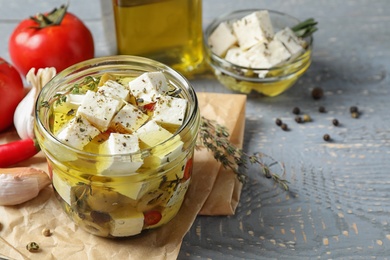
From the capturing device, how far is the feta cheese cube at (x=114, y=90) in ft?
5.00

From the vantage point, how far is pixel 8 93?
190cm

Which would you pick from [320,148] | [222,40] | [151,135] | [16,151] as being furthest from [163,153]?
[222,40]

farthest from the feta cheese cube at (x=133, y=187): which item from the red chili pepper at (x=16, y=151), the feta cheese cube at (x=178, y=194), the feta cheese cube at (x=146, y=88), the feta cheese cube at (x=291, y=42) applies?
the feta cheese cube at (x=291, y=42)

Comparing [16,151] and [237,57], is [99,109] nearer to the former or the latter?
[16,151]

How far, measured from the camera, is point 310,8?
102 inches

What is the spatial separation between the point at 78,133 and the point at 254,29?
865 mm

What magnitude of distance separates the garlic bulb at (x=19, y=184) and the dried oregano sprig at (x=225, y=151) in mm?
455

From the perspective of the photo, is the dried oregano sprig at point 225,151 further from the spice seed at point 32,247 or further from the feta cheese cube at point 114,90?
the spice seed at point 32,247

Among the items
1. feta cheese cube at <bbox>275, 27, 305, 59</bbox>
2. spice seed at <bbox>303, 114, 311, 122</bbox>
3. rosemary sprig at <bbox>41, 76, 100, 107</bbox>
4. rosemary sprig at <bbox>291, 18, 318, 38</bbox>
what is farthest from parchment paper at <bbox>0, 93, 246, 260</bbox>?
rosemary sprig at <bbox>291, 18, 318, 38</bbox>

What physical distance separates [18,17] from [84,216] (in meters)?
1.26

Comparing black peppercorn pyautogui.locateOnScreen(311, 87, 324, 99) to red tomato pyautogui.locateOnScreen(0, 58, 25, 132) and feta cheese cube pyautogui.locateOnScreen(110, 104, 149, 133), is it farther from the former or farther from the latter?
red tomato pyautogui.locateOnScreen(0, 58, 25, 132)

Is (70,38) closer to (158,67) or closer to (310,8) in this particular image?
(158,67)

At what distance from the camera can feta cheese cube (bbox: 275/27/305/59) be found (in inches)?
81.7

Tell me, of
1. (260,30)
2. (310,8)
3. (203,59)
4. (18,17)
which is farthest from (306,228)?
(18,17)
